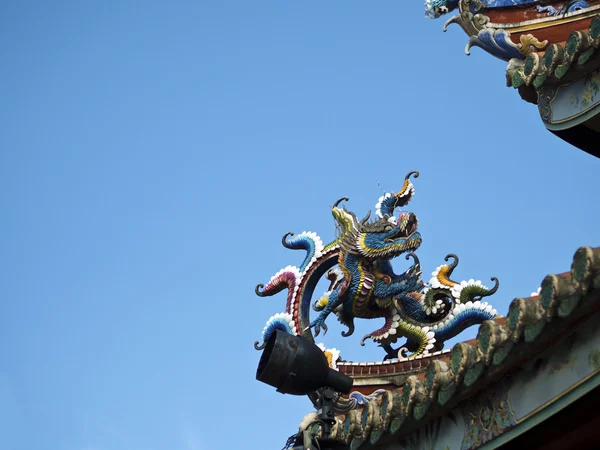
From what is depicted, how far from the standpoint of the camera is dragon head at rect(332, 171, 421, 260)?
560 inches

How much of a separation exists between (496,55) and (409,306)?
11.5 feet

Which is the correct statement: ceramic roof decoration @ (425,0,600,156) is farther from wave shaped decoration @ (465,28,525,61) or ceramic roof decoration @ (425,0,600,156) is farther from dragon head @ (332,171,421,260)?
dragon head @ (332,171,421,260)

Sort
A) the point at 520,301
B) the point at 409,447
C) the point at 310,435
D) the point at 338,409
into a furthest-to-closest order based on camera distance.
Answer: the point at 338,409 → the point at 409,447 → the point at 310,435 → the point at 520,301

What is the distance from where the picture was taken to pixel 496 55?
40.0 ft

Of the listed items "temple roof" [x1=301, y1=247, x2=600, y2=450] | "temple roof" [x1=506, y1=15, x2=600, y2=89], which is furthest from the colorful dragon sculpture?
"temple roof" [x1=301, y1=247, x2=600, y2=450]

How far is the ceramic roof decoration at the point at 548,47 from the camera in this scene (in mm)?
9648

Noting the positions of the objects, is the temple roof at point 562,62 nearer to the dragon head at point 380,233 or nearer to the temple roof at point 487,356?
the temple roof at point 487,356

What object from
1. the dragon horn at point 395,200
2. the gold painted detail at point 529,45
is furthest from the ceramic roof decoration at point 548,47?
the dragon horn at point 395,200

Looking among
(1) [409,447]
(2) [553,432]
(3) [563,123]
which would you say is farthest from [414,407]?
(3) [563,123]

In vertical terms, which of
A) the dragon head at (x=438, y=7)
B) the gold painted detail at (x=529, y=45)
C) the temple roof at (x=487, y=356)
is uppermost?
the dragon head at (x=438, y=7)

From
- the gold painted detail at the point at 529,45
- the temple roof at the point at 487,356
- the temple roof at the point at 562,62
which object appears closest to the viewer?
the temple roof at the point at 487,356

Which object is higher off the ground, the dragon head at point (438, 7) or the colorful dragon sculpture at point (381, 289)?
the dragon head at point (438, 7)

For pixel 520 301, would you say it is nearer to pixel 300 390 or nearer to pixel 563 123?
pixel 300 390

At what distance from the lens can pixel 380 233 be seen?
14383 millimetres
